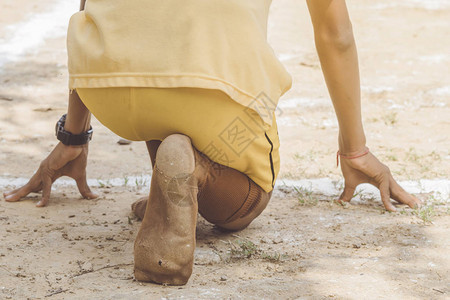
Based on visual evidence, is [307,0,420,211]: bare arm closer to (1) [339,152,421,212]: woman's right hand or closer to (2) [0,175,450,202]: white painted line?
(1) [339,152,421,212]: woman's right hand

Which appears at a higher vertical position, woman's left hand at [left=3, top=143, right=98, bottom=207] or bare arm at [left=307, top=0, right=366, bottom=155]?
bare arm at [left=307, top=0, right=366, bottom=155]

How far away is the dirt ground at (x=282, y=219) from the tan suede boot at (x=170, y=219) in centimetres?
7

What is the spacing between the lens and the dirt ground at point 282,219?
71.2 inches

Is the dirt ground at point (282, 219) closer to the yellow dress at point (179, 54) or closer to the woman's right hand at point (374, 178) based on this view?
the woman's right hand at point (374, 178)

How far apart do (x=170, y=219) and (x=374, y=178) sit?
1.27 m

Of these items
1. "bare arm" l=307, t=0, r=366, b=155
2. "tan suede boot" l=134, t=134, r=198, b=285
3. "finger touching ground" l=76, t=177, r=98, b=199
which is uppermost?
"bare arm" l=307, t=0, r=366, b=155

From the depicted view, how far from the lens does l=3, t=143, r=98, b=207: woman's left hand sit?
8.59 feet

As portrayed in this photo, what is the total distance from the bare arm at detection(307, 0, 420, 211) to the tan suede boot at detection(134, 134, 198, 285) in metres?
0.95

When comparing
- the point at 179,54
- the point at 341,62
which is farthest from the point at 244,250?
the point at 341,62

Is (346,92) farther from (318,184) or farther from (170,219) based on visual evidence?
(170,219)

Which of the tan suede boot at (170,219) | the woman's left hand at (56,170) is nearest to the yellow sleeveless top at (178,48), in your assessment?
the tan suede boot at (170,219)

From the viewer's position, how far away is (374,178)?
2645 millimetres

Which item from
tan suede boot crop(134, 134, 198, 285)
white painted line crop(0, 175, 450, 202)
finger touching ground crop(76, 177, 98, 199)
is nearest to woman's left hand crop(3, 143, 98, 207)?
finger touching ground crop(76, 177, 98, 199)

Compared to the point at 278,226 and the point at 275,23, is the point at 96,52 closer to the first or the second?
the point at 278,226
